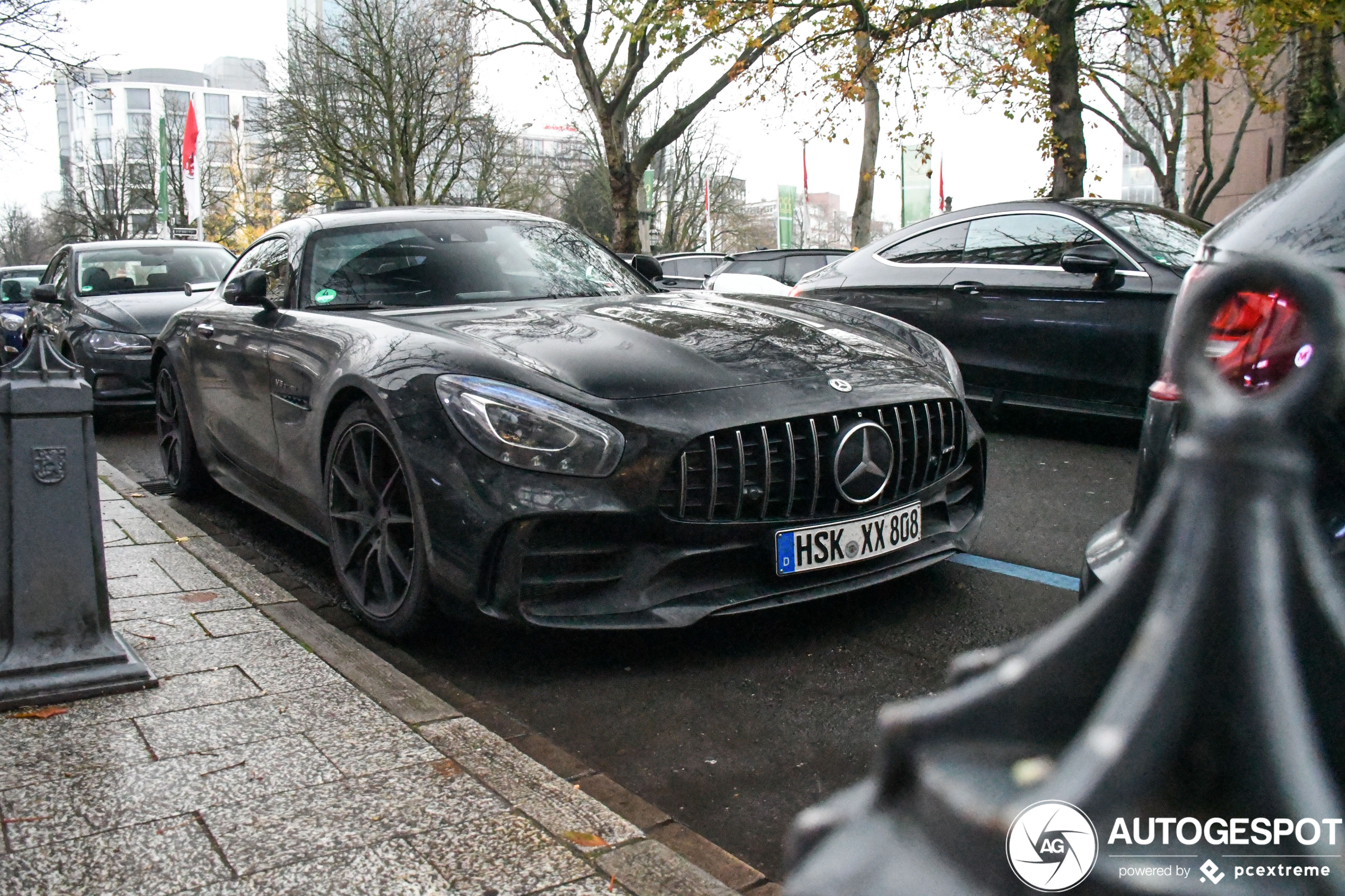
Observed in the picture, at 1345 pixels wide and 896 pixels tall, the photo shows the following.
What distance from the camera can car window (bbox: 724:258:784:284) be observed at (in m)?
18.1

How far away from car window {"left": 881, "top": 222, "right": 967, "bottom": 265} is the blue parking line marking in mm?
3545

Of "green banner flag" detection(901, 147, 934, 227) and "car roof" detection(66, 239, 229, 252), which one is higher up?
"green banner flag" detection(901, 147, 934, 227)

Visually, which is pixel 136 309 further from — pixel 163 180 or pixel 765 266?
pixel 163 180

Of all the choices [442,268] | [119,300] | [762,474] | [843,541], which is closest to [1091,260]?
[442,268]

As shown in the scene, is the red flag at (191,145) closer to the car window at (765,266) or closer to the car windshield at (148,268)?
the car window at (765,266)

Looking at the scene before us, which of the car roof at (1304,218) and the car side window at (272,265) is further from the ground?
the car side window at (272,265)

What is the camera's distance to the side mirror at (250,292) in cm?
499

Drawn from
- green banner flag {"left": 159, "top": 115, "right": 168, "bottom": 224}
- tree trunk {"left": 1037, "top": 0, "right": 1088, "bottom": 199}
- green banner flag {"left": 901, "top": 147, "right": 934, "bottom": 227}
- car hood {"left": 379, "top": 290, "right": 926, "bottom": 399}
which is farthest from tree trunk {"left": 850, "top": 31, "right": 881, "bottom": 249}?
car hood {"left": 379, "top": 290, "right": 926, "bottom": 399}

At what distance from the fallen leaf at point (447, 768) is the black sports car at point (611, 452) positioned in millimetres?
685

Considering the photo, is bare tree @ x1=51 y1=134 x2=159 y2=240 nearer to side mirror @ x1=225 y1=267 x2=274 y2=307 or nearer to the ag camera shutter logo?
side mirror @ x1=225 y1=267 x2=274 y2=307

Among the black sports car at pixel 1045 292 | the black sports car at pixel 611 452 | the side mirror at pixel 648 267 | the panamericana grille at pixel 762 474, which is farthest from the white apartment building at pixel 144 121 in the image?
the panamericana grille at pixel 762 474

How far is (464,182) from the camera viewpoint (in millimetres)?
50250

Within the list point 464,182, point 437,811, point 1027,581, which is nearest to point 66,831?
point 437,811

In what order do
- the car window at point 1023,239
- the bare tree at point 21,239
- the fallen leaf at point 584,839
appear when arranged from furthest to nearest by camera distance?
the bare tree at point 21,239 < the car window at point 1023,239 < the fallen leaf at point 584,839
